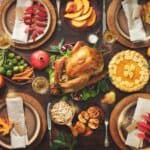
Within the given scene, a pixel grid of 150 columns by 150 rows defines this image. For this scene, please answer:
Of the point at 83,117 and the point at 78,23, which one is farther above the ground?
the point at 78,23

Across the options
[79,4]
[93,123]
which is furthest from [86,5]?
[93,123]

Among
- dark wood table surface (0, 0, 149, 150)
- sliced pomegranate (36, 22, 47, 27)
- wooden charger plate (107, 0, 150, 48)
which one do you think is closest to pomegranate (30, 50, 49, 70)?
dark wood table surface (0, 0, 149, 150)

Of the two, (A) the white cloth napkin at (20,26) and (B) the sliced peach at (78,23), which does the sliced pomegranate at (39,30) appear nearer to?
(A) the white cloth napkin at (20,26)

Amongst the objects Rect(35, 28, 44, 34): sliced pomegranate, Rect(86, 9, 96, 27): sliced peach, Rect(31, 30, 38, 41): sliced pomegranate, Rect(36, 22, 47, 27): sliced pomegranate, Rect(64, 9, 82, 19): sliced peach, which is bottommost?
Rect(31, 30, 38, 41): sliced pomegranate

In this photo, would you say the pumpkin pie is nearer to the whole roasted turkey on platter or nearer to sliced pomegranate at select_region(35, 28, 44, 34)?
the whole roasted turkey on platter

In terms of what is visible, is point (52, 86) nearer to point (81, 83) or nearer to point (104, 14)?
point (81, 83)

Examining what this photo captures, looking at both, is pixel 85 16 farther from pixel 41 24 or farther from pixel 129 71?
pixel 129 71

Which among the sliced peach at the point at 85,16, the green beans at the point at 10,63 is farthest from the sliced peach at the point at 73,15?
the green beans at the point at 10,63
